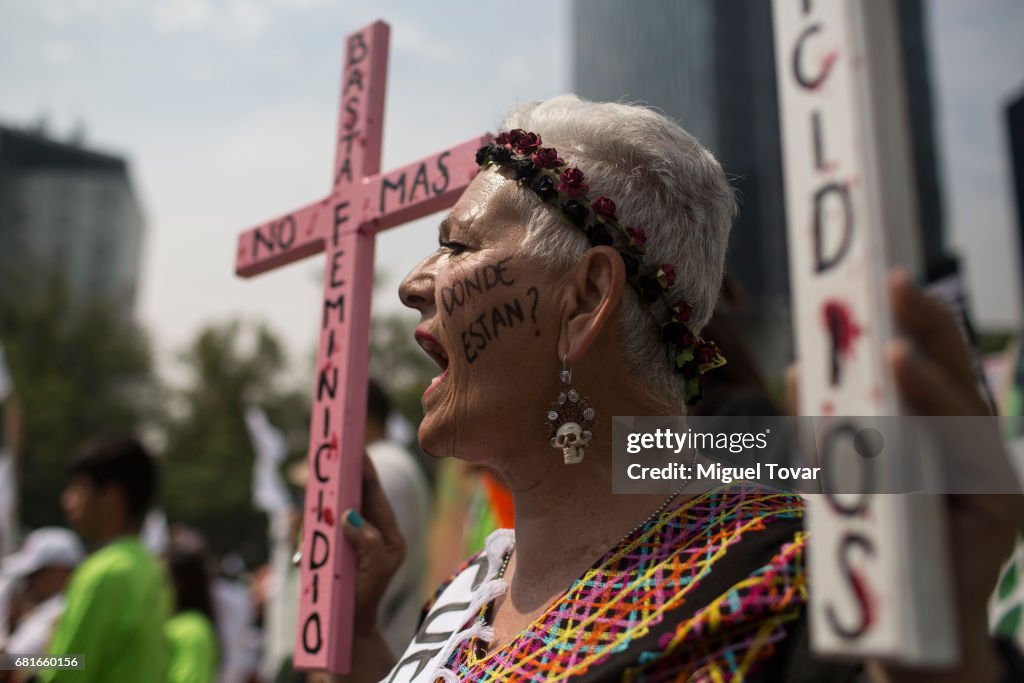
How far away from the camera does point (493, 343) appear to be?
161 centimetres

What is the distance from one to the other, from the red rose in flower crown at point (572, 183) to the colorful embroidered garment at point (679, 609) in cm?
59

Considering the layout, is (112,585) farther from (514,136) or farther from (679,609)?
(679,609)

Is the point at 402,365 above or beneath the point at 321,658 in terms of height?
above

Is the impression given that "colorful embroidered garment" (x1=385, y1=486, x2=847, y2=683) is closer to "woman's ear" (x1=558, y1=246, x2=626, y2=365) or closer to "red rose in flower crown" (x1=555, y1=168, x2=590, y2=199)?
"woman's ear" (x1=558, y1=246, x2=626, y2=365)

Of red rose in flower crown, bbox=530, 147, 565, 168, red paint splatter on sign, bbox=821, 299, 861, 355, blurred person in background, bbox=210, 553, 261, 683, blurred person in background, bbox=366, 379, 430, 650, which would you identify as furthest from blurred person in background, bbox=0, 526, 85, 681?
red paint splatter on sign, bbox=821, 299, 861, 355

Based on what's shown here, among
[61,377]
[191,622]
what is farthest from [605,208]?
[61,377]

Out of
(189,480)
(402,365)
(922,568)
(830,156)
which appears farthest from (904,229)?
(189,480)

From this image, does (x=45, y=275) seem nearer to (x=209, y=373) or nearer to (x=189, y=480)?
(x=209, y=373)

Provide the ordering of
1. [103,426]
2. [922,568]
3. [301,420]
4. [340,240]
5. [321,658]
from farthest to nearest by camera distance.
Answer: [301,420] < [103,426] < [340,240] < [321,658] < [922,568]

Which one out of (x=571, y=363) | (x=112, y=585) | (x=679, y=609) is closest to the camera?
(x=679, y=609)

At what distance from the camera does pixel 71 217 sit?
173 feet

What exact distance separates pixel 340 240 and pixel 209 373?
37191 millimetres

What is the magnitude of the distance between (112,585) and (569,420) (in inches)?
93.9

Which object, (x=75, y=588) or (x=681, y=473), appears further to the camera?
(x=75, y=588)
